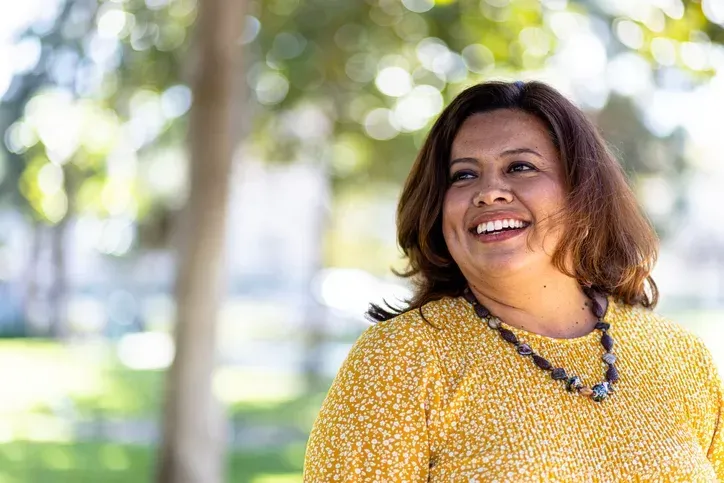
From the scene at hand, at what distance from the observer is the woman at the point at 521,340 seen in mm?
2141

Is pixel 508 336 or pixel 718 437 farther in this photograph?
pixel 718 437

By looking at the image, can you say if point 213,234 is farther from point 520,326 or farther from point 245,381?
point 245,381

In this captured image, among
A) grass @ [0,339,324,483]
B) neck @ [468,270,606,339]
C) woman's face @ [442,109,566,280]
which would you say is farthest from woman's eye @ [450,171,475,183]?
grass @ [0,339,324,483]

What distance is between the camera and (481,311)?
95.6 inches

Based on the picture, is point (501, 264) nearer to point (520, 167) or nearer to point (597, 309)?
point (520, 167)

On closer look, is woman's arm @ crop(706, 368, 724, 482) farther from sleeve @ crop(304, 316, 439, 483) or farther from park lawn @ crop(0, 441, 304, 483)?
park lawn @ crop(0, 441, 304, 483)

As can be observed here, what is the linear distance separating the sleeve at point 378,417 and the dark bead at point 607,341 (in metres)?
0.54

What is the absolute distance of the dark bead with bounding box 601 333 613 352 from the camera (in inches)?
99.3

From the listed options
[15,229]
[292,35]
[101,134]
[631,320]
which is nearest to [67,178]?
[101,134]

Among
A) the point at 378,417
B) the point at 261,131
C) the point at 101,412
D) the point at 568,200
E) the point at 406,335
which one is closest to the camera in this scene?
the point at 378,417

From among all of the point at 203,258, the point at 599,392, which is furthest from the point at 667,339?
the point at 203,258

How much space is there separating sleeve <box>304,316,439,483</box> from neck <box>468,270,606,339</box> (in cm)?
29

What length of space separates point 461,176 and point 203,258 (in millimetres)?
4049

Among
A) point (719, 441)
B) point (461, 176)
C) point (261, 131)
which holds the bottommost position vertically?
point (719, 441)
